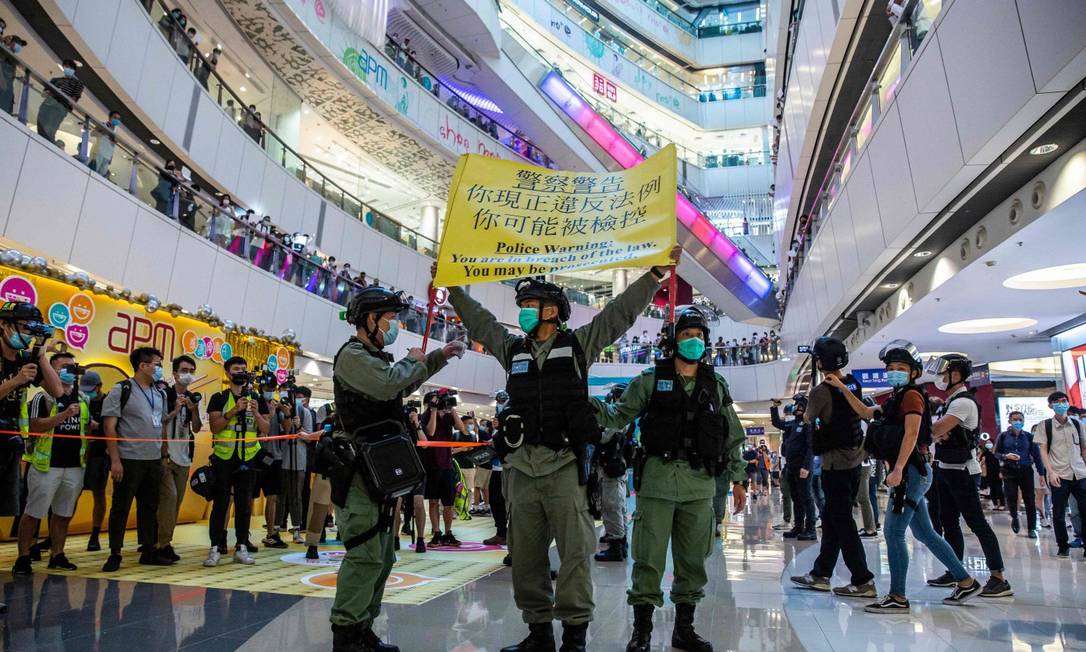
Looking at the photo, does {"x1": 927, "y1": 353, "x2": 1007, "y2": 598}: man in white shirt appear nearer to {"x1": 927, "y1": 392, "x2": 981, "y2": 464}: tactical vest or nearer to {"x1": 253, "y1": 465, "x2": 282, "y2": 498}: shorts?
{"x1": 927, "y1": 392, "x2": 981, "y2": 464}: tactical vest

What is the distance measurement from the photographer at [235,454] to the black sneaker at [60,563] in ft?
3.31

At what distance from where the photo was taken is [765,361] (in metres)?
24.7

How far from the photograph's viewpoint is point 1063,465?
6.98 metres

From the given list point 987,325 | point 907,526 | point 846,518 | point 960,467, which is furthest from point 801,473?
point 987,325

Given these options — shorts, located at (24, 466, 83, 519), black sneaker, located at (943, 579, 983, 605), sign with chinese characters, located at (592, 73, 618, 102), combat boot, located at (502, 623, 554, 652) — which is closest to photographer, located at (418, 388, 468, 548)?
shorts, located at (24, 466, 83, 519)

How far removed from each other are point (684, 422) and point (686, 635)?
1046mm

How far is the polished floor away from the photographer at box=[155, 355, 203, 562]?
1066 millimetres

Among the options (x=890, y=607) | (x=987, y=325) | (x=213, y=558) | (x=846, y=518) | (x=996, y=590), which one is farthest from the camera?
(x=987, y=325)

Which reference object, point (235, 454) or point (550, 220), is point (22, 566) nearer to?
point (235, 454)

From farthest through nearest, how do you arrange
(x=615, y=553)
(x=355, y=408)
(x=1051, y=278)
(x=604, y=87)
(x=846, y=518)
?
(x=604, y=87), (x=1051, y=278), (x=615, y=553), (x=846, y=518), (x=355, y=408)

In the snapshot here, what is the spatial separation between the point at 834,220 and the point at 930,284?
228cm

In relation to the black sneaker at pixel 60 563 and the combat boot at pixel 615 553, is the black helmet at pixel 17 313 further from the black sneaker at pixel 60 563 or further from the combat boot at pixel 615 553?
the combat boot at pixel 615 553

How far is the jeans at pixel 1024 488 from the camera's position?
8.84 m

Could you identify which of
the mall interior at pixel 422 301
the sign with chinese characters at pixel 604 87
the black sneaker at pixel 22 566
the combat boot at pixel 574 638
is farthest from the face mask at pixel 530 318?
the sign with chinese characters at pixel 604 87
